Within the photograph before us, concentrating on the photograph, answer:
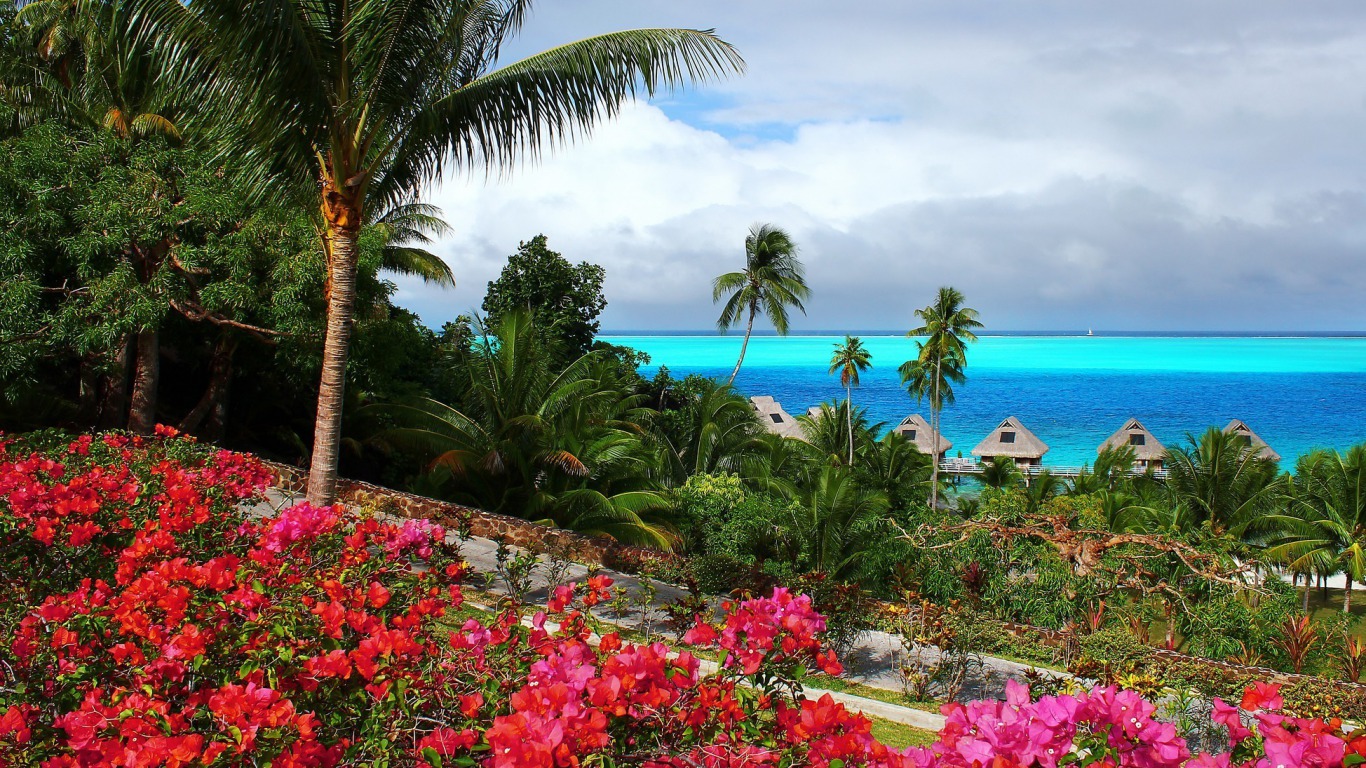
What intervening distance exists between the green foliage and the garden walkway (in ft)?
49.4

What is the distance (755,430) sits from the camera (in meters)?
19.9

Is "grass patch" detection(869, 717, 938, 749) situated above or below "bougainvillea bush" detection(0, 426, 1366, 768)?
below

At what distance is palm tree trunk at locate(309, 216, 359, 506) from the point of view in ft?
24.4

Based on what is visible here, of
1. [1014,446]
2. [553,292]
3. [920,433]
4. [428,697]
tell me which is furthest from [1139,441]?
[428,697]

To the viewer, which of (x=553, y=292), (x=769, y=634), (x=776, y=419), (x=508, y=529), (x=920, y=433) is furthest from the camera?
(x=920, y=433)

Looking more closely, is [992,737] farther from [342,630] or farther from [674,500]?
[674,500]

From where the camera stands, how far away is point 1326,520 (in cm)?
2000

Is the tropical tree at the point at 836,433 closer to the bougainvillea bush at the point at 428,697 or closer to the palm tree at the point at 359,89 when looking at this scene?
the palm tree at the point at 359,89

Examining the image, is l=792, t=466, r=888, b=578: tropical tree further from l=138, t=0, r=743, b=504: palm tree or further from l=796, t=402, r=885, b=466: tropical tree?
l=796, t=402, r=885, b=466: tropical tree

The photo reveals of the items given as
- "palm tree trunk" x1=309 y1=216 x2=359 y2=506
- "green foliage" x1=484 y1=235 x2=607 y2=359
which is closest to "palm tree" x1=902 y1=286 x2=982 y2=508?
"green foliage" x1=484 y1=235 x2=607 y2=359

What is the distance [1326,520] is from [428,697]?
23830 mm

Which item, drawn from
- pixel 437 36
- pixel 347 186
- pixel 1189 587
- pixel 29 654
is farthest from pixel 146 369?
pixel 1189 587

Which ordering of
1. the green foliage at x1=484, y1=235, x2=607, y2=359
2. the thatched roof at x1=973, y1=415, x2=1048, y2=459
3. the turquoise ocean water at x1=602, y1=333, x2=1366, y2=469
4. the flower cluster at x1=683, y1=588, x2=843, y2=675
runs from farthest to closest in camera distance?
the turquoise ocean water at x1=602, y1=333, x2=1366, y2=469, the thatched roof at x1=973, y1=415, x2=1048, y2=459, the green foliage at x1=484, y1=235, x2=607, y2=359, the flower cluster at x1=683, y1=588, x2=843, y2=675

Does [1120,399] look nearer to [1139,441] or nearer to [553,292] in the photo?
[1139,441]
